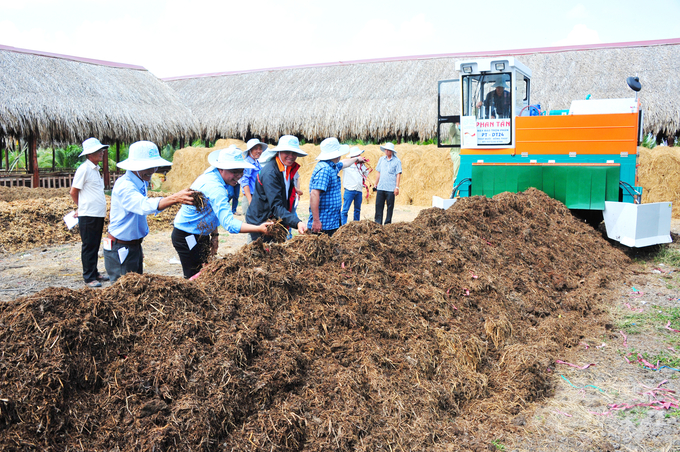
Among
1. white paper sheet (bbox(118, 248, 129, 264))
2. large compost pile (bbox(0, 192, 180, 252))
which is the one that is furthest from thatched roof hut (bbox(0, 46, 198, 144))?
white paper sheet (bbox(118, 248, 129, 264))

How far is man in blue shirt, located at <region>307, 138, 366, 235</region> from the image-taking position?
5.14 m

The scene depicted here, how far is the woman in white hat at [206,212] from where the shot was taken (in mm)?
4141

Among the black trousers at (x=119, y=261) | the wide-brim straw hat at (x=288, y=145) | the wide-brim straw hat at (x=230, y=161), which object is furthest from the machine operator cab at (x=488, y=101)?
the black trousers at (x=119, y=261)

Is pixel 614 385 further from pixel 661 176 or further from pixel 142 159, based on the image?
pixel 661 176

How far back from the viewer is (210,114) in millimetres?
23875

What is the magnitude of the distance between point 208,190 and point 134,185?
66 centimetres

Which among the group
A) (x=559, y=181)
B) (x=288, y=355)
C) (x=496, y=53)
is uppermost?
(x=496, y=53)

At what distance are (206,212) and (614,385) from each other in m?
3.50

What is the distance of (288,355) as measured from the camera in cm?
288

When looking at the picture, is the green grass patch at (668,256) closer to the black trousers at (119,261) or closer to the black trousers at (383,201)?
the black trousers at (383,201)

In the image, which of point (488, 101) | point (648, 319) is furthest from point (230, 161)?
point (488, 101)

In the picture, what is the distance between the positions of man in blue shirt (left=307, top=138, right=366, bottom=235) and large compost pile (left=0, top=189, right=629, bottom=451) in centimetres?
69

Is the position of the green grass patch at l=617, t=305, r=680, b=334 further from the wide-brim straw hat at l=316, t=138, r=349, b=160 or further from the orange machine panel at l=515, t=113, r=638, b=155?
the orange machine panel at l=515, t=113, r=638, b=155

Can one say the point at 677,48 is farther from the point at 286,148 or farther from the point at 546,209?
the point at 286,148
